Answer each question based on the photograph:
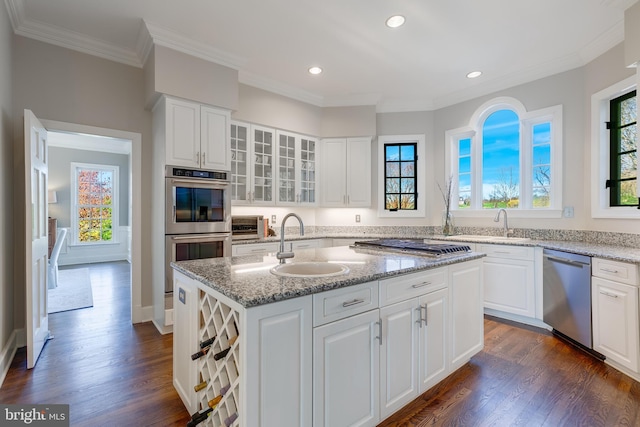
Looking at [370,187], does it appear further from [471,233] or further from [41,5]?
[41,5]

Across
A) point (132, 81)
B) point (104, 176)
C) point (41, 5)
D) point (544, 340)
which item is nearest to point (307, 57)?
point (132, 81)

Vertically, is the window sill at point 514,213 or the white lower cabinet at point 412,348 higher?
the window sill at point 514,213

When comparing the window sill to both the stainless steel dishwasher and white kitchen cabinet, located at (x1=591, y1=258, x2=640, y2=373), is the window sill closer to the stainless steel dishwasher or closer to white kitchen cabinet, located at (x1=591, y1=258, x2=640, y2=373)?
the stainless steel dishwasher

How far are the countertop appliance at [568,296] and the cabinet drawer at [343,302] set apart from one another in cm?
221

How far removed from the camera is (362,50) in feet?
10.5

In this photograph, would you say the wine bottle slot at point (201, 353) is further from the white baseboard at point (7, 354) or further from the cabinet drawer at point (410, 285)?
the white baseboard at point (7, 354)

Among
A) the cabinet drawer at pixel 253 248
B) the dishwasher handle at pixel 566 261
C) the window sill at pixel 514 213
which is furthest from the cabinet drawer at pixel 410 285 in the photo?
the window sill at pixel 514 213

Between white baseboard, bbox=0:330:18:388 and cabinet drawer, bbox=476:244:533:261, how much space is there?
443 centimetres

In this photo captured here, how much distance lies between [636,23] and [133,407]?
4.53 meters

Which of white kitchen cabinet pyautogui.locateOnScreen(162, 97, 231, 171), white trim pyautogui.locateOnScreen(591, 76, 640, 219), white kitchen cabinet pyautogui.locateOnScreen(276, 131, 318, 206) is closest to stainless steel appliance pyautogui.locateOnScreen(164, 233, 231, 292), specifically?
white kitchen cabinet pyautogui.locateOnScreen(162, 97, 231, 171)

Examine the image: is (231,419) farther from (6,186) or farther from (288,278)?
(6,186)

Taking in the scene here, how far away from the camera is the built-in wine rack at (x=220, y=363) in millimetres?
1262

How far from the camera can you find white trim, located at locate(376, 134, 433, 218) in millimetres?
4582

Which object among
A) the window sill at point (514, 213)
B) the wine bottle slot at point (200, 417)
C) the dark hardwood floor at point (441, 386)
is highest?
the window sill at point (514, 213)
